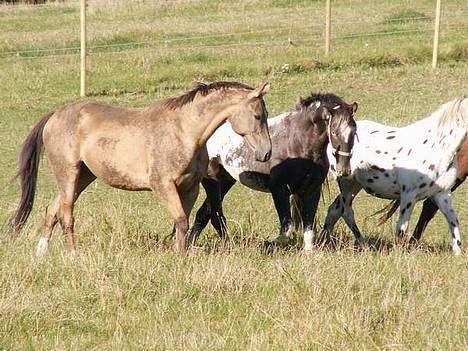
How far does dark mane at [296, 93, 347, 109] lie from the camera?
30.0 ft

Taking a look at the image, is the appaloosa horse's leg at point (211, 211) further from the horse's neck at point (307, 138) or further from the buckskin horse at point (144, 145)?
the buckskin horse at point (144, 145)


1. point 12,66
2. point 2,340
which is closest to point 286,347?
point 2,340

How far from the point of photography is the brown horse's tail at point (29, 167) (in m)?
9.06

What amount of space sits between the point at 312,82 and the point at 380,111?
2830 millimetres

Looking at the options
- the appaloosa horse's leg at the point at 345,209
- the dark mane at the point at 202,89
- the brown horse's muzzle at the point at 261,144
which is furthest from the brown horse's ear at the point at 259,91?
the appaloosa horse's leg at the point at 345,209

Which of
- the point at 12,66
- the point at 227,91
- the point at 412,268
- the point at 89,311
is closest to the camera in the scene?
the point at 89,311

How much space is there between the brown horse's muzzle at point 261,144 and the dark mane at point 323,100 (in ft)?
3.91

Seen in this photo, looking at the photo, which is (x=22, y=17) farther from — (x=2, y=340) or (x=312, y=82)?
(x=2, y=340)

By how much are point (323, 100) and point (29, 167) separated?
2812 millimetres

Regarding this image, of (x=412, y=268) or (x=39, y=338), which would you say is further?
(x=412, y=268)

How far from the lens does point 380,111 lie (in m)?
17.1

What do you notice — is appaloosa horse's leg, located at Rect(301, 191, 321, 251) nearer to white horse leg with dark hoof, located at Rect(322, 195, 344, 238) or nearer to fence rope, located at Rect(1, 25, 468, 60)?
white horse leg with dark hoof, located at Rect(322, 195, 344, 238)

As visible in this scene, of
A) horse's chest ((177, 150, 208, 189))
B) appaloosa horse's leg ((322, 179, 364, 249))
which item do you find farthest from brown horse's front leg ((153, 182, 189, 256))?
appaloosa horse's leg ((322, 179, 364, 249))

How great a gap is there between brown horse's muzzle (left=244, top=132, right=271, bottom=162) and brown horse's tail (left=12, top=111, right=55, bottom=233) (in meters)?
2.05
